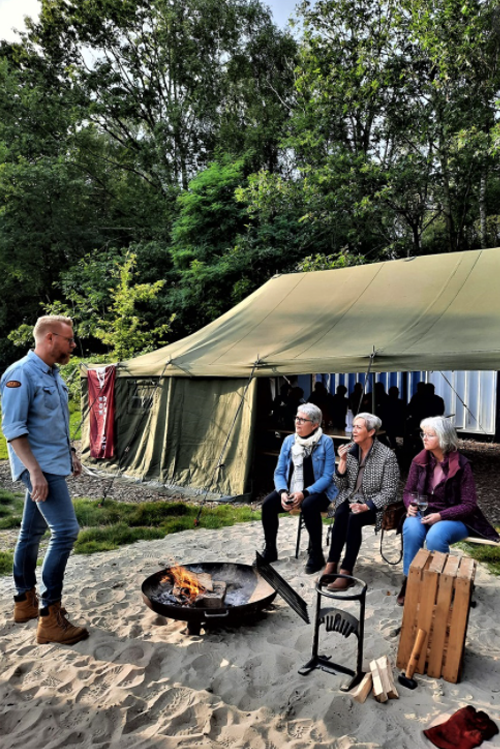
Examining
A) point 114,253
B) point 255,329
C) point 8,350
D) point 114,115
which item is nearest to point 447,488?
point 255,329

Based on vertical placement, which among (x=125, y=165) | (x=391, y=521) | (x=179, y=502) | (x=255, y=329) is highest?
(x=125, y=165)

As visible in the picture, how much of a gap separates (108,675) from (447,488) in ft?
7.14

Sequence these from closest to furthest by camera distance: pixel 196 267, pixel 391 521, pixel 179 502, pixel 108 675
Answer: pixel 108 675 < pixel 391 521 < pixel 179 502 < pixel 196 267

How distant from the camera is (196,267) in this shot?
558 inches

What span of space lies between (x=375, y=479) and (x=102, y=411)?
17.2ft

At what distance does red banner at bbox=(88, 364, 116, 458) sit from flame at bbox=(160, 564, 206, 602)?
15.7ft

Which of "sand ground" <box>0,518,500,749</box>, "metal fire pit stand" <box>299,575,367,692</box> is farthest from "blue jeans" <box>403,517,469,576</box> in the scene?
"metal fire pit stand" <box>299,575,367,692</box>

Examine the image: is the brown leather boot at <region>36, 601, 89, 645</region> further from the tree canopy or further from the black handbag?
the tree canopy

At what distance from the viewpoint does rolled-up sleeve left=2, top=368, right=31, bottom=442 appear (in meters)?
2.55

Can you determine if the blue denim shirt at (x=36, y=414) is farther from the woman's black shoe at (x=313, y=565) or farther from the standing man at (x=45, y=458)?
the woman's black shoe at (x=313, y=565)

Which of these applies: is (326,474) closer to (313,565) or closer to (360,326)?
(313,565)

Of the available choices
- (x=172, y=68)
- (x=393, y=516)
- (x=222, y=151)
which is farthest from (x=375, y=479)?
(x=172, y=68)

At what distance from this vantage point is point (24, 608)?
9.69 feet

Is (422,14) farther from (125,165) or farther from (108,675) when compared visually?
(108,675)
